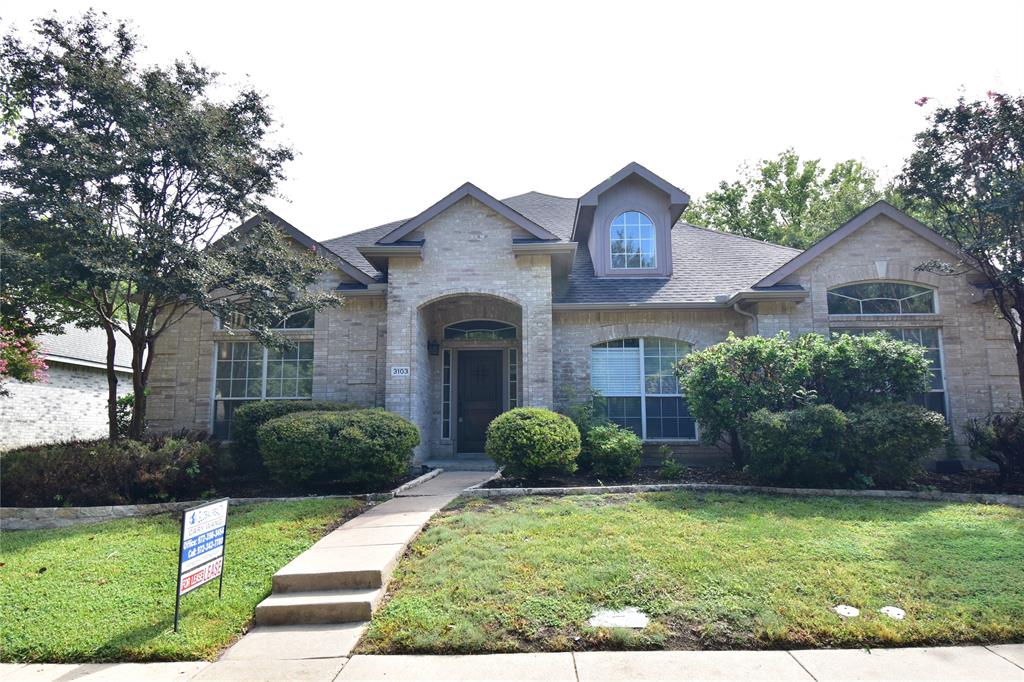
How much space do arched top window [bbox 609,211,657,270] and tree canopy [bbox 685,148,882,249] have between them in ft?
51.3

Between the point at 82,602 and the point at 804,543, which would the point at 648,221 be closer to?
the point at 804,543

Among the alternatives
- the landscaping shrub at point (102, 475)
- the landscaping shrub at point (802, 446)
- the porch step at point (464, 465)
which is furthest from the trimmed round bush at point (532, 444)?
the landscaping shrub at point (102, 475)

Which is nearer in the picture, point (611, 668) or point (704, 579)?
point (611, 668)

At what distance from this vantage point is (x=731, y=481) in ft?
31.1

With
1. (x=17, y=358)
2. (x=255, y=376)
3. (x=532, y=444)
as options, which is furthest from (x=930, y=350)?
(x=17, y=358)

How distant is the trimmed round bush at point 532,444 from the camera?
28.7 feet

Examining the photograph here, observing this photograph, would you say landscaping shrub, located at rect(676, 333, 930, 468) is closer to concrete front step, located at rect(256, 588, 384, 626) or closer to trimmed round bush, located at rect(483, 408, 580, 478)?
trimmed round bush, located at rect(483, 408, 580, 478)

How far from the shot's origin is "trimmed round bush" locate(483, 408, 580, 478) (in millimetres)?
8758

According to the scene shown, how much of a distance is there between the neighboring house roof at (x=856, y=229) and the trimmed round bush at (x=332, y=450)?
779cm

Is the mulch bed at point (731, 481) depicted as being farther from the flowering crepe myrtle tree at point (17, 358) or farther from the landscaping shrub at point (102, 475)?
the flowering crepe myrtle tree at point (17, 358)

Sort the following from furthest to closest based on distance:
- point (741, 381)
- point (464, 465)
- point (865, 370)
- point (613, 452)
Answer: point (464, 465) → point (741, 381) → point (865, 370) → point (613, 452)

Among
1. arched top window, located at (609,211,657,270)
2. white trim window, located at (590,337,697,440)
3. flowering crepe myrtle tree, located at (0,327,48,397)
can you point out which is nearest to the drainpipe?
white trim window, located at (590,337,697,440)

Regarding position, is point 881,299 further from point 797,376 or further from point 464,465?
point 464,465

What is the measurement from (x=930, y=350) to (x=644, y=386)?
5724 mm
